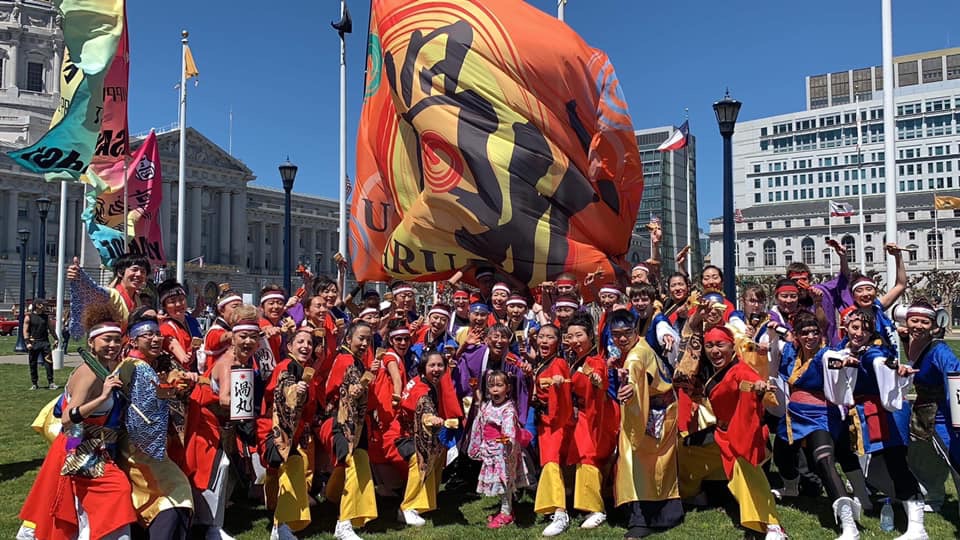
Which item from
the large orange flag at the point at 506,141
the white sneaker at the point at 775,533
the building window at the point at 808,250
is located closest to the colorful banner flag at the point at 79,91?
the large orange flag at the point at 506,141

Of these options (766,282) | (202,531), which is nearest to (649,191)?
(766,282)

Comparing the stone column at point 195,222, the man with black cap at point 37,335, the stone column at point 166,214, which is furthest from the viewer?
the stone column at point 195,222

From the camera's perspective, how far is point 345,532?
6.52m

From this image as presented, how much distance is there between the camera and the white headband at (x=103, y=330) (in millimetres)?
5219

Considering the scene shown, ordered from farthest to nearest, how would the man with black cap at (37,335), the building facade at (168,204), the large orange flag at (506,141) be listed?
the building facade at (168,204)
the man with black cap at (37,335)
the large orange flag at (506,141)

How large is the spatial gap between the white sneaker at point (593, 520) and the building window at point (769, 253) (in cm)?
10747

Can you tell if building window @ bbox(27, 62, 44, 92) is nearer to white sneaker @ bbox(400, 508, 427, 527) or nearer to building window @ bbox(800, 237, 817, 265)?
white sneaker @ bbox(400, 508, 427, 527)

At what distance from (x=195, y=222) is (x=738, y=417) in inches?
3424

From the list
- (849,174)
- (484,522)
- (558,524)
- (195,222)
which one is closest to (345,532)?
(484,522)

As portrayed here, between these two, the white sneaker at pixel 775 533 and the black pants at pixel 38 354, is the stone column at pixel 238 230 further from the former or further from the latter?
the white sneaker at pixel 775 533

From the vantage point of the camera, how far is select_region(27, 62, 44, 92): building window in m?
76.6

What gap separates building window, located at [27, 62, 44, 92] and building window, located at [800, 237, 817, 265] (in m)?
90.2

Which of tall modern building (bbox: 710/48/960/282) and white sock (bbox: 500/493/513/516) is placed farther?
tall modern building (bbox: 710/48/960/282)

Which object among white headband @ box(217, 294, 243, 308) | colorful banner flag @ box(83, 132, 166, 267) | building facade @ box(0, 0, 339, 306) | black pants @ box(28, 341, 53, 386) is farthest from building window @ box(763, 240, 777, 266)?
white headband @ box(217, 294, 243, 308)
